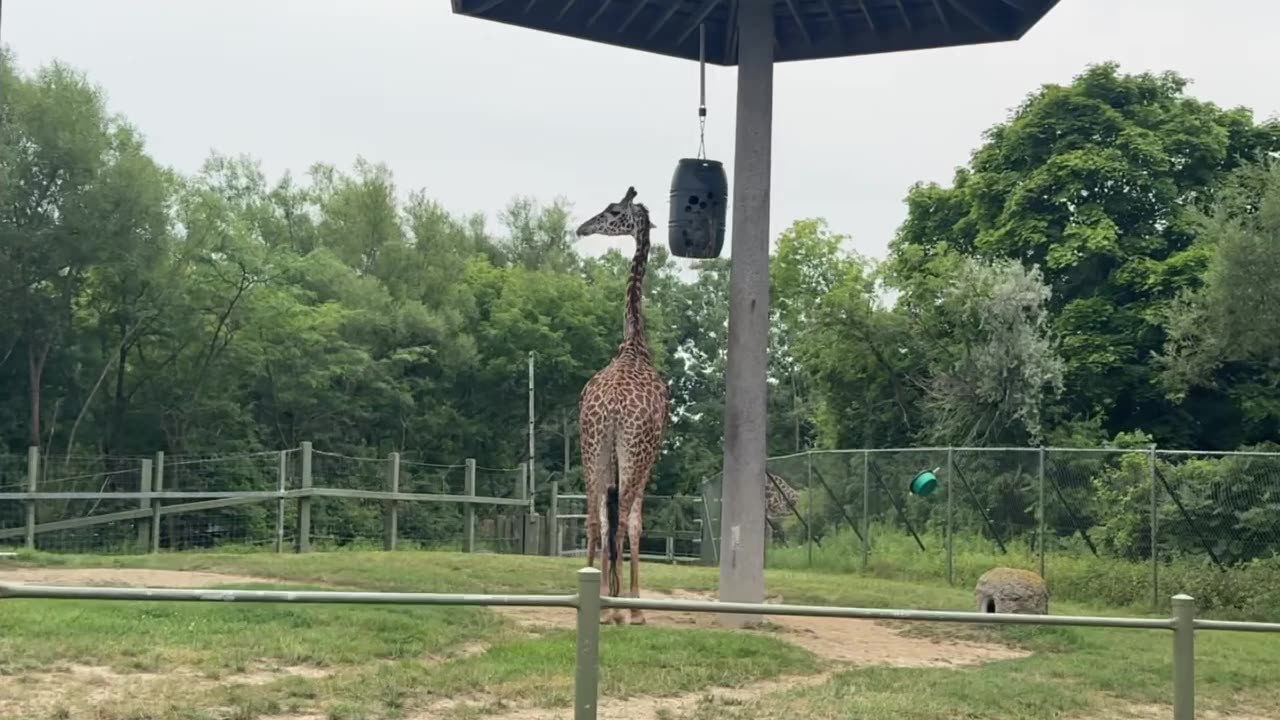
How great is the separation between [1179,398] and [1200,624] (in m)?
21.9

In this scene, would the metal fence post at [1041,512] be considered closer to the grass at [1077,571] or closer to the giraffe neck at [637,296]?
the grass at [1077,571]

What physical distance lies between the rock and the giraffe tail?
359 cm

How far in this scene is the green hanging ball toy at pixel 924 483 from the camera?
742 inches

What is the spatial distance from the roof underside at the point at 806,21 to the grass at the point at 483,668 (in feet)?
18.5

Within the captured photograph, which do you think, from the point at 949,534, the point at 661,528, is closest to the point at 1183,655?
the point at 949,534

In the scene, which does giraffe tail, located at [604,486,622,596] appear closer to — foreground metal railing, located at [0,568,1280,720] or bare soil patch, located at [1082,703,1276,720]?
bare soil patch, located at [1082,703,1276,720]

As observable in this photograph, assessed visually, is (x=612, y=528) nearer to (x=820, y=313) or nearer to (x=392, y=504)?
(x=392, y=504)

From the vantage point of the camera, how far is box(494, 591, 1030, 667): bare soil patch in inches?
390

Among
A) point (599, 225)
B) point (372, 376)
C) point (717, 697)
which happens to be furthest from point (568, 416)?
point (717, 697)

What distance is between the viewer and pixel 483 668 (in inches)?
309

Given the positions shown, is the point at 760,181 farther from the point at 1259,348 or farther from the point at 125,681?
the point at 1259,348

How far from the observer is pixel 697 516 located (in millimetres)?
36844

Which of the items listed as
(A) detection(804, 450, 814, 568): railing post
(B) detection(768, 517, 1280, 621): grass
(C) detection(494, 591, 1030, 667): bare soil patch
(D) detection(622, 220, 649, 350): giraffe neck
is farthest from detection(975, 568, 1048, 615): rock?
(A) detection(804, 450, 814, 568): railing post

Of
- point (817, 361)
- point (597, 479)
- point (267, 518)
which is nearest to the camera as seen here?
point (597, 479)
